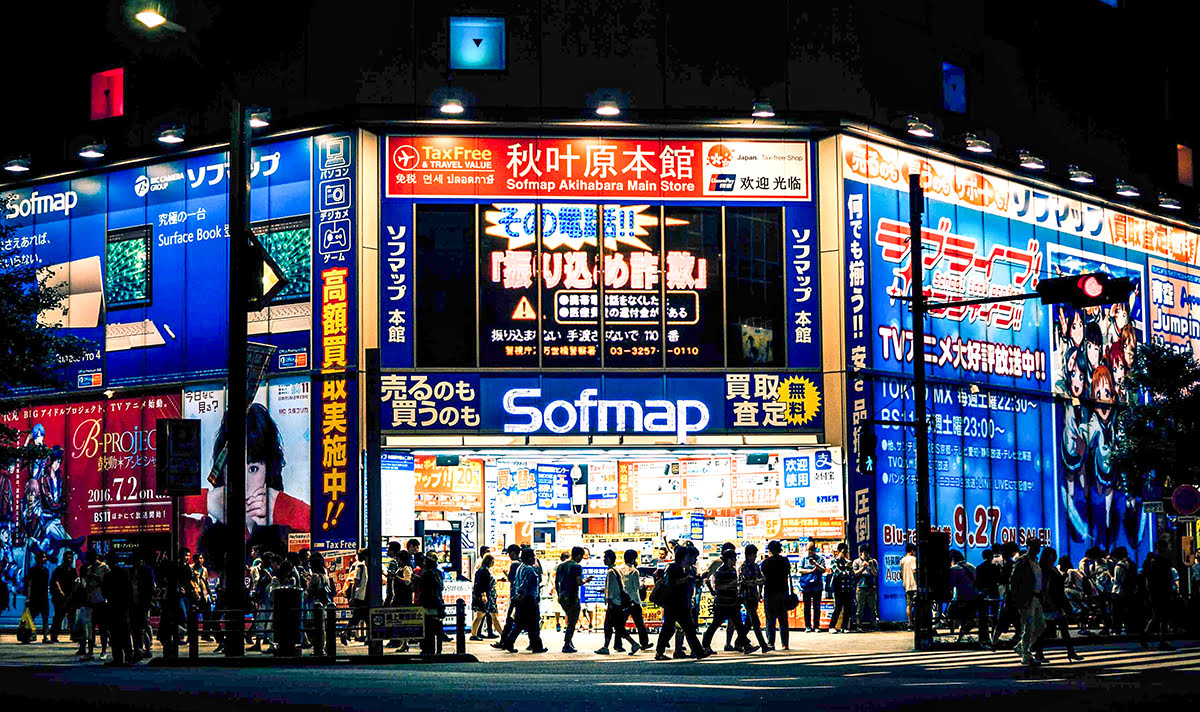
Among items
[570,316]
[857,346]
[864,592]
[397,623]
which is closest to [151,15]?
[397,623]

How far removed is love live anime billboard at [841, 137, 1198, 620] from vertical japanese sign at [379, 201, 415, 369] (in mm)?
8512

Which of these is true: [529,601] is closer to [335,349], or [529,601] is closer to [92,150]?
[335,349]

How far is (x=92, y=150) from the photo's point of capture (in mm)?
33156

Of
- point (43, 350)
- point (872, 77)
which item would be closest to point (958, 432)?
point (872, 77)

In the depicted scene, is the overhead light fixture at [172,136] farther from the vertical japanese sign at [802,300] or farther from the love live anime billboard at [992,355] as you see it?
the love live anime billboard at [992,355]

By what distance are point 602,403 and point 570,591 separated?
6279 mm

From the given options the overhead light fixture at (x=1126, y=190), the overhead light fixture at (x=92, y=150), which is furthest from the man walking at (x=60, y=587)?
the overhead light fixture at (x=1126, y=190)

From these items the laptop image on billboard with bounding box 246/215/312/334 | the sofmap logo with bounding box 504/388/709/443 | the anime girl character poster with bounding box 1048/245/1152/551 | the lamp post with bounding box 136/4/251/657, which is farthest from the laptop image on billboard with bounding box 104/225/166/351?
the anime girl character poster with bounding box 1048/245/1152/551

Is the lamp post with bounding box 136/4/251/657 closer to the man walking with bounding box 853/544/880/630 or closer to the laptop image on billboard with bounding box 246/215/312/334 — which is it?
the laptop image on billboard with bounding box 246/215/312/334

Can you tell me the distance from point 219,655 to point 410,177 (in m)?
10.7

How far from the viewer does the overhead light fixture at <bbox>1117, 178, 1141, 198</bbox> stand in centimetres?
3778

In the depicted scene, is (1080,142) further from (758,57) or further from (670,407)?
(670,407)

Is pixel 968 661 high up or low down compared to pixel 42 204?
down

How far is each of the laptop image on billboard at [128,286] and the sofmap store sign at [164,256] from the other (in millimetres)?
21
